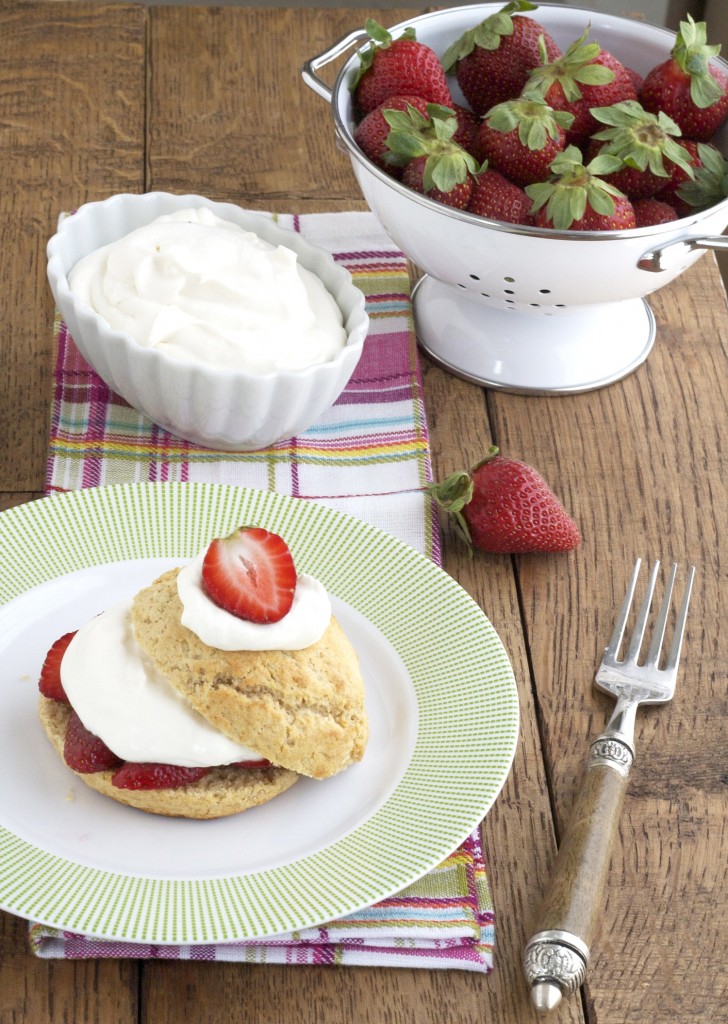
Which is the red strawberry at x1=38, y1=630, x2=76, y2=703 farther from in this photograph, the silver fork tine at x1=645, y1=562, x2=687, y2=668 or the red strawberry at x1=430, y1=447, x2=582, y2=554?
the silver fork tine at x1=645, y1=562, x2=687, y2=668

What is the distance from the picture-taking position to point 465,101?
5.43 ft

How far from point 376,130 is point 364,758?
0.76 metres

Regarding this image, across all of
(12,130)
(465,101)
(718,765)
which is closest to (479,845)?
(718,765)

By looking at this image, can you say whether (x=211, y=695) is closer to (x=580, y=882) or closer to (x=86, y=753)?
(x=86, y=753)

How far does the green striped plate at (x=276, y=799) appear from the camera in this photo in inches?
36.9

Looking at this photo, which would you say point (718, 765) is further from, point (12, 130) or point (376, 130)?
point (12, 130)

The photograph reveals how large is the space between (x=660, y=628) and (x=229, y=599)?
50 centimetres

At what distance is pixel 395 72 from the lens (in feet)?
4.97

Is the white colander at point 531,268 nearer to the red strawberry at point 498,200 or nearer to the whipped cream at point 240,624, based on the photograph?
the red strawberry at point 498,200

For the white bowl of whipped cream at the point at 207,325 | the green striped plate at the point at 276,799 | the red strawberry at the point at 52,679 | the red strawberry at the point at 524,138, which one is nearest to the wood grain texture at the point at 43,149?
the white bowl of whipped cream at the point at 207,325

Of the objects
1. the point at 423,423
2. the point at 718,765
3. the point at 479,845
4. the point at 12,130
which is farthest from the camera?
the point at 12,130

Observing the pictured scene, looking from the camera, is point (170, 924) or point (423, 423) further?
point (423, 423)

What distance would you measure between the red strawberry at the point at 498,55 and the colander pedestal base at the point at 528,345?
0.82ft

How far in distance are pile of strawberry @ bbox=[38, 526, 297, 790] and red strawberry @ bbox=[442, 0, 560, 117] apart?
784 millimetres
